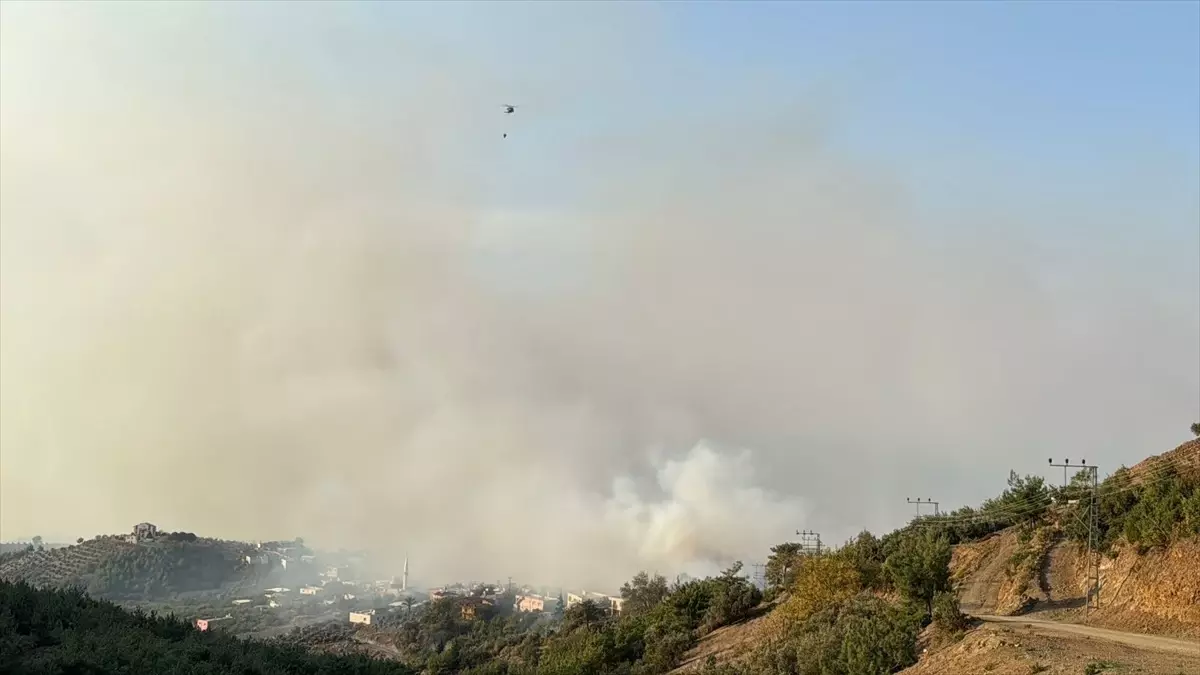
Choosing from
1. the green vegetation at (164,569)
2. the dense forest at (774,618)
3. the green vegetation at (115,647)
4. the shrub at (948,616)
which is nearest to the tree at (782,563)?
the dense forest at (774,618)

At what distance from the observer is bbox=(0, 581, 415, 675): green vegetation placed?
503 inches

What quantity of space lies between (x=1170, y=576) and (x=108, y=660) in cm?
3514

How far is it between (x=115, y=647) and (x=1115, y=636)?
2921cm

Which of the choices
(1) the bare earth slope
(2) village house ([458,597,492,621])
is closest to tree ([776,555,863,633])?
(1) the bare earth slope

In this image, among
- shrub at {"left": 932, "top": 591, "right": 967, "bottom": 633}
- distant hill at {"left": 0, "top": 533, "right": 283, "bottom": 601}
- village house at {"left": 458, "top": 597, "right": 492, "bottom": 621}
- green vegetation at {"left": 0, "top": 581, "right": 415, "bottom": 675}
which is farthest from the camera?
distant hill at {"left": 0, "top": 533, "right": 283, "bottom": 601}

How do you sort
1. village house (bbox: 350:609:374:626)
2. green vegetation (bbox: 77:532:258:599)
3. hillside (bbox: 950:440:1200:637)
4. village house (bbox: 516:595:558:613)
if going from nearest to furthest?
hillside (bbox: 950:440:1200:637) < village house (bbox: 350:609:374:626) < village house (bbox: 516:595:558:613) < green vegetation (bbox: 77:532:258:599)

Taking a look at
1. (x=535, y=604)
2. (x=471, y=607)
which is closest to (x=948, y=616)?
(x=471, y=607)

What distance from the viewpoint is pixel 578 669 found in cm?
4016

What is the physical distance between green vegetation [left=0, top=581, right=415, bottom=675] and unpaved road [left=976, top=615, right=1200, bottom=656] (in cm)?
2249

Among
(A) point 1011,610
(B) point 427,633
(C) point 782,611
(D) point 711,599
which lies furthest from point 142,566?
(A) point 1011,610

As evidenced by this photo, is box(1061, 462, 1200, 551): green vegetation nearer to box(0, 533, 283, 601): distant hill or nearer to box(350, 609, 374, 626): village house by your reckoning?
box(350, 609, 374, 626): village house

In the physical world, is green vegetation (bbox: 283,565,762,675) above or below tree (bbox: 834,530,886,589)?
below

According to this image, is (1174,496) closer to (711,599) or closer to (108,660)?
(711,599)

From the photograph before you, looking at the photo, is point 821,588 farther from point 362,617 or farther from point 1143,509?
point 362,617
